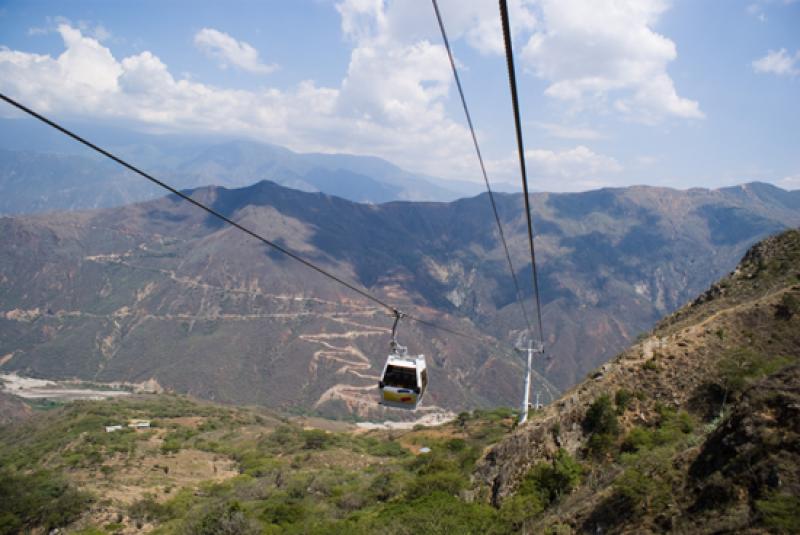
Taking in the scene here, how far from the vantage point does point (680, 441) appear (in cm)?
2348

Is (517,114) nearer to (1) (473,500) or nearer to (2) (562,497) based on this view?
(2) (562,497)

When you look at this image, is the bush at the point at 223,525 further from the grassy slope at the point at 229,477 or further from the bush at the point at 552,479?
the bush at the point at 552,479

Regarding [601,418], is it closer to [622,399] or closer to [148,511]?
[622,399]

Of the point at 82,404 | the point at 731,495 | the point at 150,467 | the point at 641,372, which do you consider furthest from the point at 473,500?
the point at 82,404

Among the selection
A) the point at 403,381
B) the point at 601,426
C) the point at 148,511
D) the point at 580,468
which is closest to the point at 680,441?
the point at 601,426

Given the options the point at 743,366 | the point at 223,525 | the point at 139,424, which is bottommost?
the point at 139,424

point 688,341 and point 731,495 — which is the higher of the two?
point 688,341

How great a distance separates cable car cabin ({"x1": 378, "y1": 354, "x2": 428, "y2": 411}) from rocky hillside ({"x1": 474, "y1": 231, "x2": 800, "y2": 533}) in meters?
8.18

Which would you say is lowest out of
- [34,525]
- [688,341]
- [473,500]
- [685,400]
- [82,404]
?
[82,404]

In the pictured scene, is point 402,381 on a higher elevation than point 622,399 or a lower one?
higher

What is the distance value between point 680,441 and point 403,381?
46.4ft

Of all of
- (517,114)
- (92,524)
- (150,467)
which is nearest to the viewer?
(517,114)

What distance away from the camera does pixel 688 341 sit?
107 ft

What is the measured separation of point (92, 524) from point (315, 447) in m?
36.0
